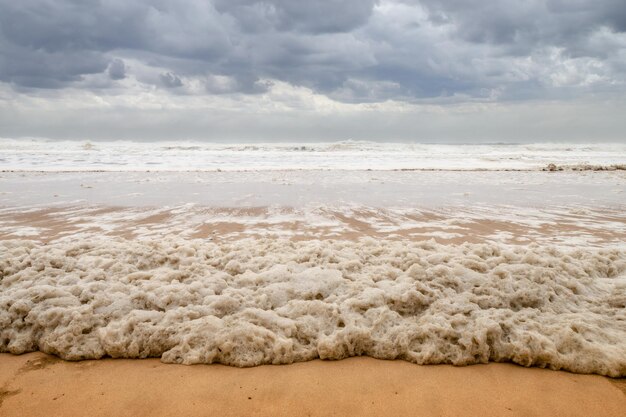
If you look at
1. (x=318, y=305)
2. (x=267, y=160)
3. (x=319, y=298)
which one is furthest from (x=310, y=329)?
(x=267, y=160)

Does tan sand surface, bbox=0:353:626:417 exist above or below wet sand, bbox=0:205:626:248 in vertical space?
below

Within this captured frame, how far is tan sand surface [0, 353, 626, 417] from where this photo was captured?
6.85 feet

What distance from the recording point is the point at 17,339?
2.63 m

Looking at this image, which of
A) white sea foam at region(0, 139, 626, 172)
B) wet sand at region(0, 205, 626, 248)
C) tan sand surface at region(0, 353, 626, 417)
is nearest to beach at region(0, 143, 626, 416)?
tan sand surface at region(0, 353, 626, 417)

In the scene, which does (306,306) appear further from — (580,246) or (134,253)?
(580,246)

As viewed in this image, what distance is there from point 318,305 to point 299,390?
713 mm

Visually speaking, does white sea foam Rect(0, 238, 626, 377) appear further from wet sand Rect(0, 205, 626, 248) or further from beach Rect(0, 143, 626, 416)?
wet sand Rect(0, 205, 626, 248)

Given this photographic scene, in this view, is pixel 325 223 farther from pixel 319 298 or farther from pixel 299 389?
pixel 299 389

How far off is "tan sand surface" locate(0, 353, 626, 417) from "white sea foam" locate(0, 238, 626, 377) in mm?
89

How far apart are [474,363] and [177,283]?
2.10 metres

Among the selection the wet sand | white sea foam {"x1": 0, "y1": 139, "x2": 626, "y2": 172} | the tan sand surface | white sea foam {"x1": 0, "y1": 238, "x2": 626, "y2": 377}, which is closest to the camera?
the tan sand surface

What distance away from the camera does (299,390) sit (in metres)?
2.23

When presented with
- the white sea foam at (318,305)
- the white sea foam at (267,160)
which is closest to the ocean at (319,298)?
the white sea foam at (318,305)

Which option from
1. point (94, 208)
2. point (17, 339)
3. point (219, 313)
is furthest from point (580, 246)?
point (94, 208)
